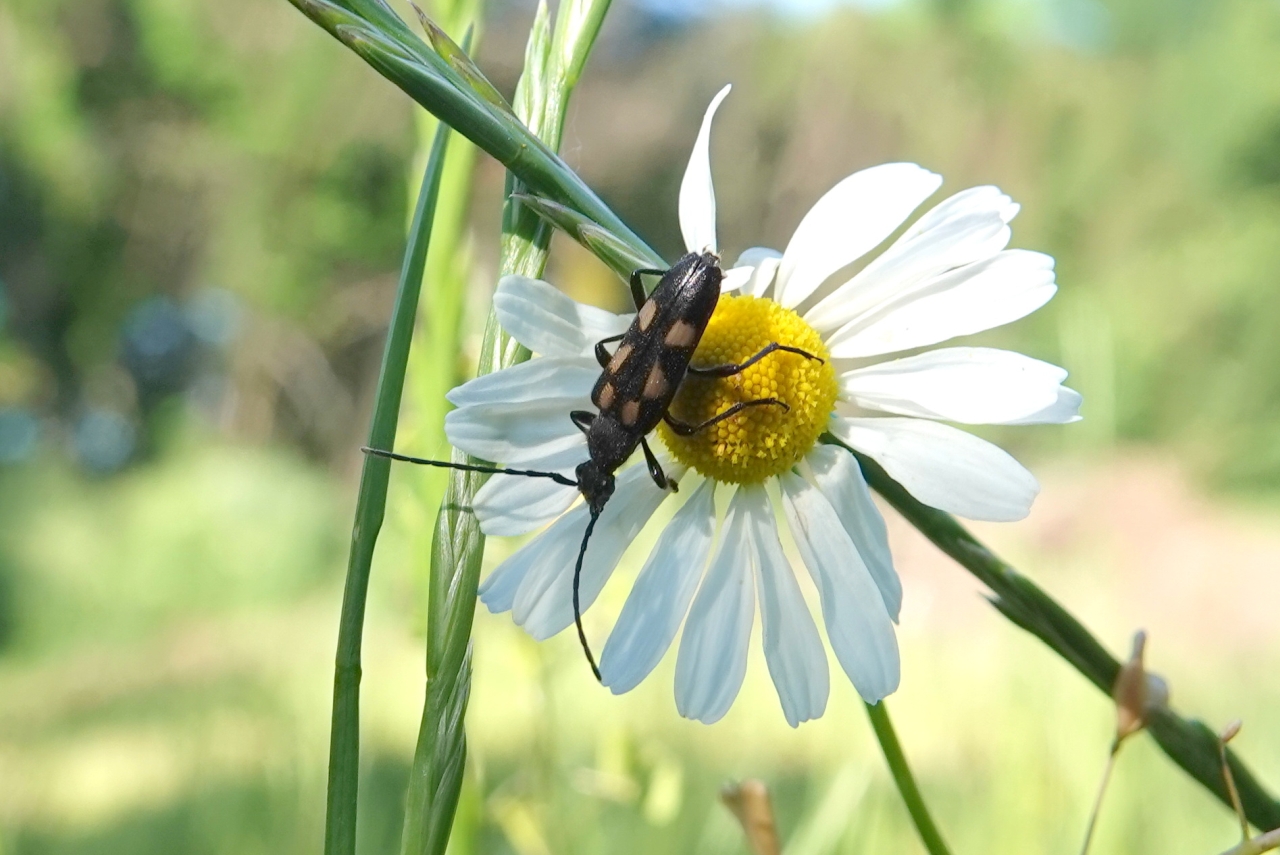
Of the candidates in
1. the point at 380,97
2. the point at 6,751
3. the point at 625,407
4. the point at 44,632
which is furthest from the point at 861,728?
the point at 380,97

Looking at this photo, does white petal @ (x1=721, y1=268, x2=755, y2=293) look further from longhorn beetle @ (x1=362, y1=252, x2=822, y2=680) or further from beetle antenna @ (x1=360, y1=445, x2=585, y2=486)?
beetle antenna @ (x1=360, y1=445, x2=585, y2=486)

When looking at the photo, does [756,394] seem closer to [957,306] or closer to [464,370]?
[957,306]

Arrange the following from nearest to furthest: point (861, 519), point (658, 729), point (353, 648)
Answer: point (353, 648), point (861, 519), point (658, 729)

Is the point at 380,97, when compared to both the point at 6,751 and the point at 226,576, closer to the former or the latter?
the point at 226,576

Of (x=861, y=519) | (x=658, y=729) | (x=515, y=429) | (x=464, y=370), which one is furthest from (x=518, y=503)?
(x=658, y=729)

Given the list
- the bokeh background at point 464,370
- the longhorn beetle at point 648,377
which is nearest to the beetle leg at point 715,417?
the longhorn beetle at point 648,377

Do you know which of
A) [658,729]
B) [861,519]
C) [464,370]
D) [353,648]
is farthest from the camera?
[658,729]
